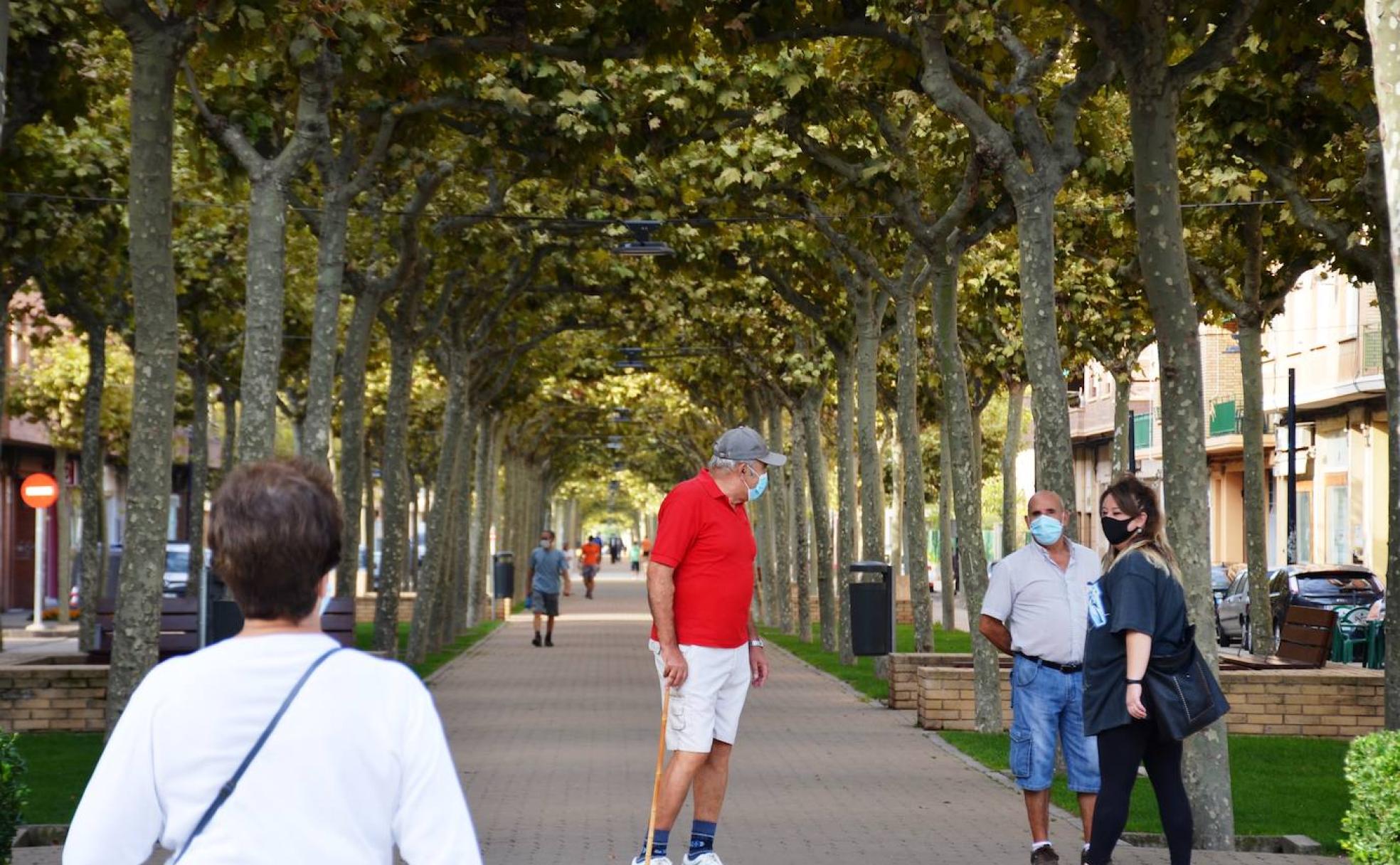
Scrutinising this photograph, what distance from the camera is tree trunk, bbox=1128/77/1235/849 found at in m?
10.9

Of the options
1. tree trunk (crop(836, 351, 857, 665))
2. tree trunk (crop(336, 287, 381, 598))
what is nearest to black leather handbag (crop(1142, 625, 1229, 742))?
tree trunk (crop(336, 287, 381, 598))

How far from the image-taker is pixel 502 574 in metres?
46.8

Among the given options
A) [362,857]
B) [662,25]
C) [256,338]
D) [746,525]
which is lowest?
[362,857]

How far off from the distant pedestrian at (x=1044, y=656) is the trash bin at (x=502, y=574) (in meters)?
36.9

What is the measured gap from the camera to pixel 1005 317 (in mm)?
31156

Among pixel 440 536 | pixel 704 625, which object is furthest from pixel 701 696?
pixel 440 536

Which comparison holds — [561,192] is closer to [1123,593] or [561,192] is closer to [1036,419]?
[1036,419]

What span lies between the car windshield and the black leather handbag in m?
23.5

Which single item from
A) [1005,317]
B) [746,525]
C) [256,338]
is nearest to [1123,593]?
[746,525]

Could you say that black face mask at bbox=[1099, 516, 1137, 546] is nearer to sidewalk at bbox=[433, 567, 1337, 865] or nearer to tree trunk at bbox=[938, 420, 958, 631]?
sidewalk at bbox=[433, 567, 1337, 865]

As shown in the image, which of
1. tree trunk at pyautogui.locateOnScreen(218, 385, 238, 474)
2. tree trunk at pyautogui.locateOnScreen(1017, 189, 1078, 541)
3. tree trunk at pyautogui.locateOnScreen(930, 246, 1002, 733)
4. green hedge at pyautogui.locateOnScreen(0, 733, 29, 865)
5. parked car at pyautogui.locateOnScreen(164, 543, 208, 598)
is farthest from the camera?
parked car at pyautogui.locateOnScreen(164, 543, 208, 598)

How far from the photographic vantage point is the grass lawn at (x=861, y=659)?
24.5 metres

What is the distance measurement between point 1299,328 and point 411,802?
48.9m

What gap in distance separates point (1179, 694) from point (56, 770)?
809cm
